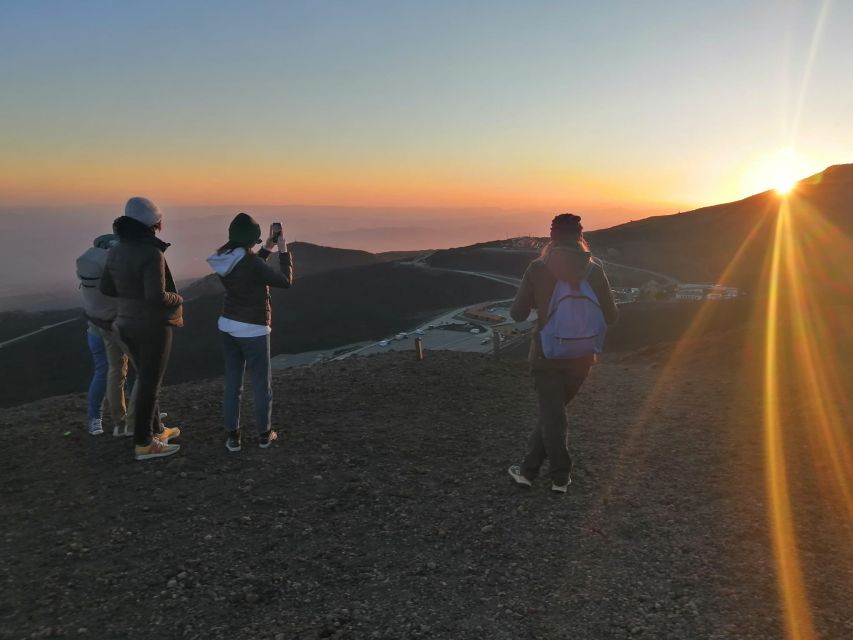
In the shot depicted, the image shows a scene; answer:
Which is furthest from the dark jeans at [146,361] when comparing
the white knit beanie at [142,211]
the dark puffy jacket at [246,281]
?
the white knit beanie at [142,211]

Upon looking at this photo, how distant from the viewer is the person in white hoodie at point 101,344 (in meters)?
5.63

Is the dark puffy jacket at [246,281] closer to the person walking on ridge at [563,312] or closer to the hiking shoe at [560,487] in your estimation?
the person walking on ridge at [563,312]

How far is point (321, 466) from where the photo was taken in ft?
18.6

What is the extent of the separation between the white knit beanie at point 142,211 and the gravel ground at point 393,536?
2.37 metres

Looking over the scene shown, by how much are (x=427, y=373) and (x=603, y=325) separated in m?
5.31

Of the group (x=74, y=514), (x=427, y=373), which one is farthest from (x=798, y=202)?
(x=74, y=514)

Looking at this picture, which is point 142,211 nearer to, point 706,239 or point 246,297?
point 246,297

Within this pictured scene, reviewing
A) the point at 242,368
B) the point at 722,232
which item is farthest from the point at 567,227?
the point at 722,232

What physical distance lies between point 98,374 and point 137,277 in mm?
1712

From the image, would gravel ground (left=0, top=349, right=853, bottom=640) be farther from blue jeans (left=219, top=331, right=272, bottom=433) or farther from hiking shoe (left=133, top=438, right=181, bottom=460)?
blue jeans (left=219, top=331, right=272, bottom=433)

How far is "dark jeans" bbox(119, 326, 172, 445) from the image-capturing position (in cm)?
518

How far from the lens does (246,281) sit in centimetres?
515

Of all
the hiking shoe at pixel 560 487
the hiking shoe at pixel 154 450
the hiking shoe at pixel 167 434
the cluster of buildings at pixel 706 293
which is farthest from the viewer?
the cluster of buildings at pixel 706 293

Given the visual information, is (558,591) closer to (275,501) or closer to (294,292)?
(275,501)
